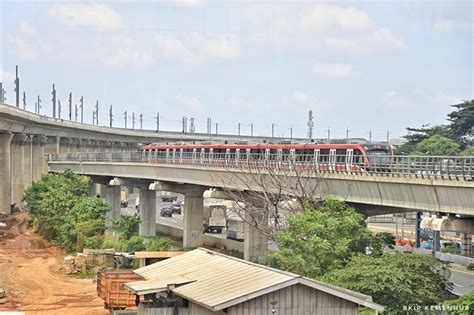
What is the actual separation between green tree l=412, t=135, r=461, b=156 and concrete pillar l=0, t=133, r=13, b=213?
159ft

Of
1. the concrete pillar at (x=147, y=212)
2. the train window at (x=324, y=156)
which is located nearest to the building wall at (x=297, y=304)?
the train window at (x=324, y=156)

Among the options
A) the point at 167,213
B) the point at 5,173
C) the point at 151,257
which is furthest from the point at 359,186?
the point at 167,213

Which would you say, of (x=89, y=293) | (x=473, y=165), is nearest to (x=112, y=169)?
(x=89, y=293)

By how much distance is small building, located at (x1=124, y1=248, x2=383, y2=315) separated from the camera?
24.4 meters

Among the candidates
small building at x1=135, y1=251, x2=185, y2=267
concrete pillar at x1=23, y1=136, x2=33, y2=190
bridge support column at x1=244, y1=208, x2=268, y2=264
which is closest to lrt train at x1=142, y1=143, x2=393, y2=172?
bridge support column at x1=244, y1=208, x2=268, y2=264

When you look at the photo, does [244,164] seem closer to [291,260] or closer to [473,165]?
[291,260]

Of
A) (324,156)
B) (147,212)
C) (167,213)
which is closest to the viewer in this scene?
(324,156)

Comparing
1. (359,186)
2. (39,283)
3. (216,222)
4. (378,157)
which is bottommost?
(39,283)

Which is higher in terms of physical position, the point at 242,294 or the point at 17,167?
the point at 17,167

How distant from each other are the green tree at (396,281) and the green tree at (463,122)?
239 ft

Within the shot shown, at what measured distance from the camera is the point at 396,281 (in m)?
30.4

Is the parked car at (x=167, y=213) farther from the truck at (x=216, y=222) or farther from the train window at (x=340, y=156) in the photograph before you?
the train window at (x=340, y=156)

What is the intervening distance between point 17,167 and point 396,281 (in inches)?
3431

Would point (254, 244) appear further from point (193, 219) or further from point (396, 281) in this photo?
point (396, 281)
